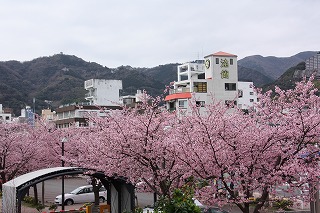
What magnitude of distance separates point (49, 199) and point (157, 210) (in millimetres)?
25142

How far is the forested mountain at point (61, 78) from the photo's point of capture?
115 meters

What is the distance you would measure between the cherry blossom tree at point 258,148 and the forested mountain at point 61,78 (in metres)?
91.9

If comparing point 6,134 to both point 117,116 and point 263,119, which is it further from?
point 263,119

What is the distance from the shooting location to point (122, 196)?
18500mm

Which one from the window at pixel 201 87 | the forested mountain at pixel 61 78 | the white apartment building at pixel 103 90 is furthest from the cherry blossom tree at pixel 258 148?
the forested mountain at pixel 61 78

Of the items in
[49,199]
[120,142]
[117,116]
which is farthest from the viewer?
[49,199]

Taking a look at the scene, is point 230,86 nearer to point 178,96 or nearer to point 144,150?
point 178,96

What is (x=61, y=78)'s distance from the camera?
13162 cm

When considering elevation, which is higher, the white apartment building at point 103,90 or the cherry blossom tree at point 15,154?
the white apartment building at point 103,90

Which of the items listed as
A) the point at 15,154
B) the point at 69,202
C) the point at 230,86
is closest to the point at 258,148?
the point at 15,154

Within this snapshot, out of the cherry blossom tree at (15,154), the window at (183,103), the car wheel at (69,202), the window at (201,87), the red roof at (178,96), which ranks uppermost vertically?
the window at (201,87)

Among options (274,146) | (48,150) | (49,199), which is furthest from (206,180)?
(49,199)

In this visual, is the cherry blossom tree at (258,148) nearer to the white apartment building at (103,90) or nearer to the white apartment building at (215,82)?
the white apartment building at (215,82)

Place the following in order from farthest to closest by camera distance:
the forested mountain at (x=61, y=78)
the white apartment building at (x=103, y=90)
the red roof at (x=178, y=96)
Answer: the forested mountain at (x=61, y=78), the white apartment building at (x=103, y=90), the red roof at (x=178, y=96)
